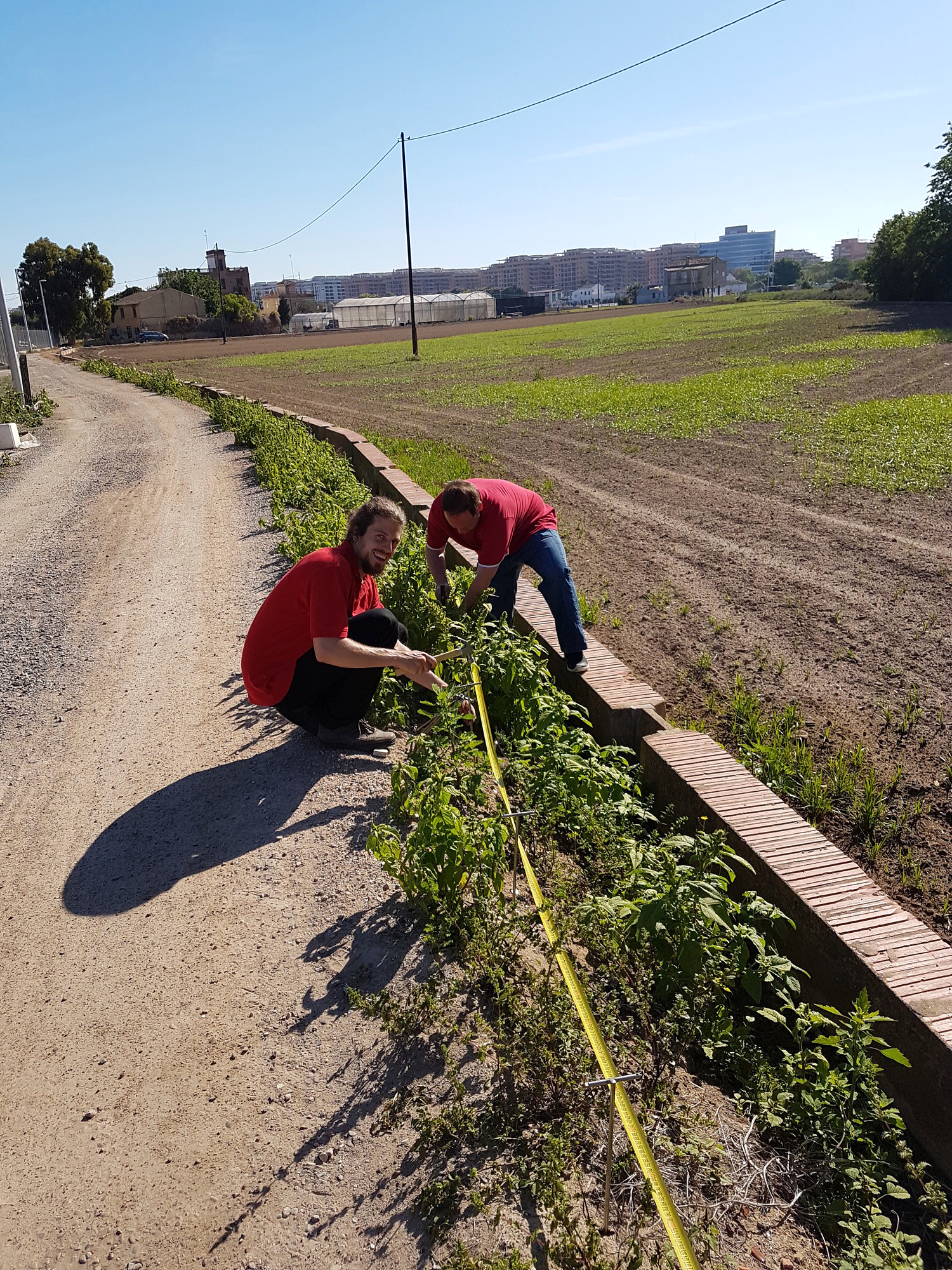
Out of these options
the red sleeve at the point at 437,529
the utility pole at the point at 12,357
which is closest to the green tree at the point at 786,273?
the utility pole at the point at 12,357

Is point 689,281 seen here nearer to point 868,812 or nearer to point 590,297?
point 590,297

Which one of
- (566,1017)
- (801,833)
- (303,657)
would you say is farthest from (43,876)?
(801,833)

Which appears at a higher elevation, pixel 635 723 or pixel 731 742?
pixel 635 723

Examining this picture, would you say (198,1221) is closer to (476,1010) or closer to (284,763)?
(476,1010)

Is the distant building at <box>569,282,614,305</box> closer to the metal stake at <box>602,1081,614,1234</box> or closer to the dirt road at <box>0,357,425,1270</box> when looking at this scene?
the dirt road at <box>0,357,425,1270</box>

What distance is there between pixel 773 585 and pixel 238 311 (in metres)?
83.7

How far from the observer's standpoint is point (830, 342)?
28391 mm

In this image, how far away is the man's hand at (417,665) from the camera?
12.8 ft

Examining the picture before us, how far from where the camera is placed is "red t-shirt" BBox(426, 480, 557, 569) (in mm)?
4781

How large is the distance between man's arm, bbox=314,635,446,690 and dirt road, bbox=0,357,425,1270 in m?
0.55

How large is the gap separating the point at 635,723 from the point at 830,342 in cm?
2818

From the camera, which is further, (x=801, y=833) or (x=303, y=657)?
(x=303, y=657)

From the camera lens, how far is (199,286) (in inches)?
3787

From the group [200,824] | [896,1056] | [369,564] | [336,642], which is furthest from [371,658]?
[896,1056]
